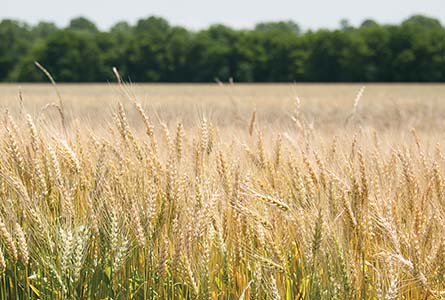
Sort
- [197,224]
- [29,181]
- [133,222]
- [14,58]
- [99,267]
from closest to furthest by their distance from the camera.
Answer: [197,224]
[133,222]
[99,267]
[29,181]
[14,58]

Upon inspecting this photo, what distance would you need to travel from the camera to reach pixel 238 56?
64.7 meters

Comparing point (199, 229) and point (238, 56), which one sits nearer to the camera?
point (199, 229)

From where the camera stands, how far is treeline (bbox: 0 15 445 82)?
58.1 m

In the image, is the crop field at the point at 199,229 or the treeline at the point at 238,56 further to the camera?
the treeline at the point at 238,56

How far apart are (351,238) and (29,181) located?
1055mm

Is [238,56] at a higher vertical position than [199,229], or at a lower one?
lower

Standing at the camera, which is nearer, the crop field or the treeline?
the crop field

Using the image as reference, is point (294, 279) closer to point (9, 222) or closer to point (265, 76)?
point (9, 222)

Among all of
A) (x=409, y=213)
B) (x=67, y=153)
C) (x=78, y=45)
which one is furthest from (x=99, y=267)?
(x=78, y=45)

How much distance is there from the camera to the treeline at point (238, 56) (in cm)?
5806

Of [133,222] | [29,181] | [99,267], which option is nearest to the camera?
[133,222]

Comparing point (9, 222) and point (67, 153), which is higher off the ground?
point (67, 153)

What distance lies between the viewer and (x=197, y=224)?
1560 mm

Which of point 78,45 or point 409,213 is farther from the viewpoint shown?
point 78,45
